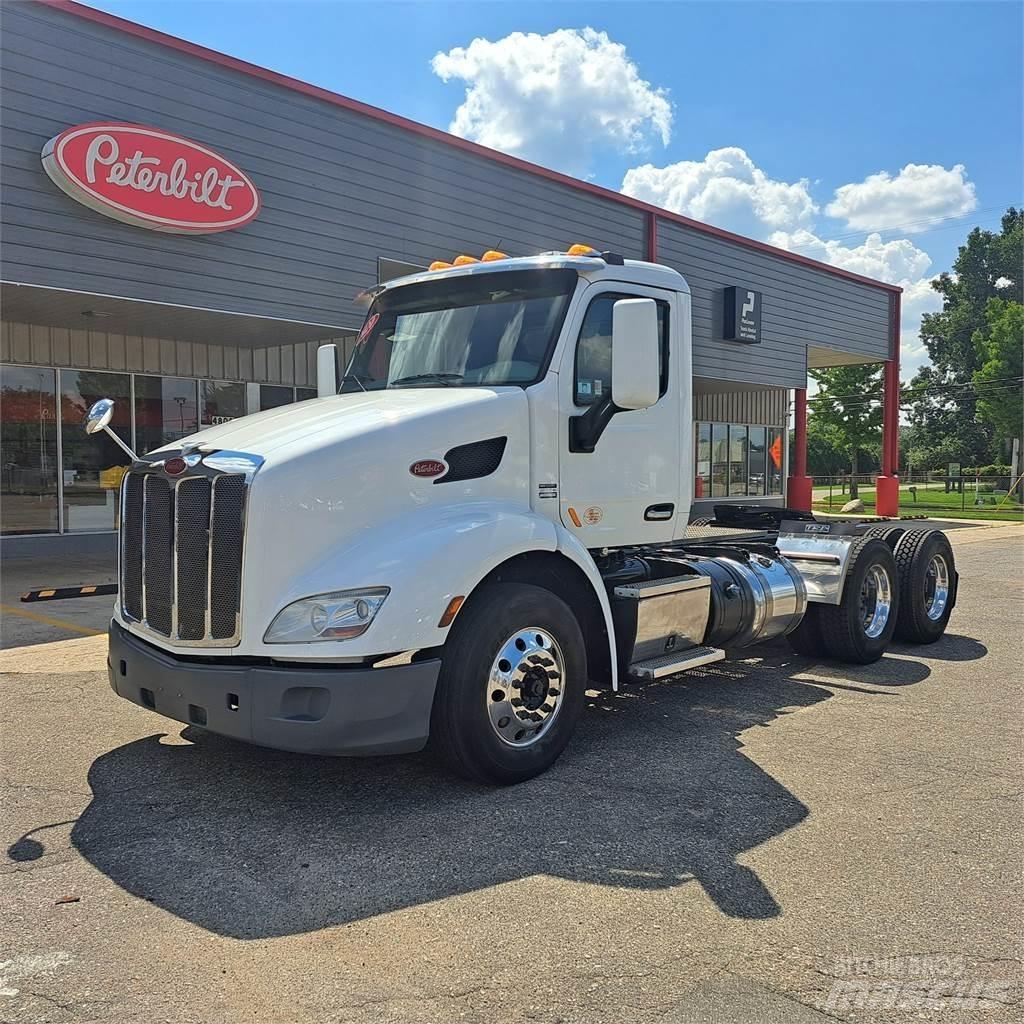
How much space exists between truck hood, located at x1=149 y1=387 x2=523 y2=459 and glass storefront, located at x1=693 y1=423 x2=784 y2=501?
22.1 m

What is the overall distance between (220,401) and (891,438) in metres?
20.4

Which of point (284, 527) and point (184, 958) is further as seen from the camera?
point (284, 527)

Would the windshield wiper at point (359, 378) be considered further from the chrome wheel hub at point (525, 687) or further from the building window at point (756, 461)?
the building window at point (756, 461)

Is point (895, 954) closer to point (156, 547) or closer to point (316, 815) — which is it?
point (316, 815)

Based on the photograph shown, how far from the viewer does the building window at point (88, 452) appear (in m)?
15.2

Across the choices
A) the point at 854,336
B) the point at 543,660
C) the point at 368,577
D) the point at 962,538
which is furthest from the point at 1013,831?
the point at 854,336

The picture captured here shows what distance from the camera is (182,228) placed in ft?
40.9

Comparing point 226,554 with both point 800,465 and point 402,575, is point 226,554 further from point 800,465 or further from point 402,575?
point 800,465

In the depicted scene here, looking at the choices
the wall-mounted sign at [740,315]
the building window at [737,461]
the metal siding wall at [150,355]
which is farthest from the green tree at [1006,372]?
the metal siding wall at [150,355]

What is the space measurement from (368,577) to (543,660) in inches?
46.1

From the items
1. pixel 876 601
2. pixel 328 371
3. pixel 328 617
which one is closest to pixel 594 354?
pixel 328 371

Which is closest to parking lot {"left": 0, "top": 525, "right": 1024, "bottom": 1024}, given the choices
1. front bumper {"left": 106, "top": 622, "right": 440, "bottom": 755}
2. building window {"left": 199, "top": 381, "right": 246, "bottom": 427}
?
front bumper {"left": 106, "top": 622, "right": 440, "bottom": 755}

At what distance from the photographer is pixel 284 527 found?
4.11 m

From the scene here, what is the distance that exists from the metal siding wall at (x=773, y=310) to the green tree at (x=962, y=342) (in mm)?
45673
